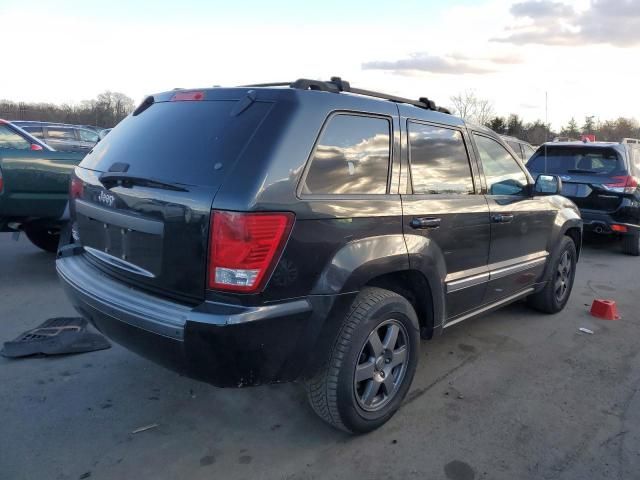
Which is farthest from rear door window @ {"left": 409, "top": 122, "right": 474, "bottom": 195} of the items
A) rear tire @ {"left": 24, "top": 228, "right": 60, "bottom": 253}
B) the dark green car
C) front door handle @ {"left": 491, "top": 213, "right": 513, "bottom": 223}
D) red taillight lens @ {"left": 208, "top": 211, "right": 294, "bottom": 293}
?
rear tire @ {"left": 24, "top": 228, "right": 60, "bottom": 253}

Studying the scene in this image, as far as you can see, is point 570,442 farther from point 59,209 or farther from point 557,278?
point 59,209

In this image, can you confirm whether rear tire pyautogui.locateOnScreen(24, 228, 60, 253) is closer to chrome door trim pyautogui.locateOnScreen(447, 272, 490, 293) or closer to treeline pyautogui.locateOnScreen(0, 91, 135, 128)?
chrome door trim pyautogui.locateOnScreen(447, 272, 490, 293)

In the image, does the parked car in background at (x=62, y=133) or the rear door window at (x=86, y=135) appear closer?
the parked car in background at (x=62, y=133)

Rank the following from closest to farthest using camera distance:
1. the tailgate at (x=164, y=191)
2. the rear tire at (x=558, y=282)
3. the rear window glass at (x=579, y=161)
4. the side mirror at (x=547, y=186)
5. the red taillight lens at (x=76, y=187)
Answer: the tailgate at (x=164, y=191)
the red taillight lens at (x=76, y=187)
the side mirror at (x=547, y=186)
the rear tire at (x=558, y=282)
the rear window glass at (x=579, y=161)

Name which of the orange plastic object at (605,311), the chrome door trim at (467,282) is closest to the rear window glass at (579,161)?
the orange plastic object at (605,311)

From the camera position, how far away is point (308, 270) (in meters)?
2.49

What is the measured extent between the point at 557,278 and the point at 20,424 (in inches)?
180

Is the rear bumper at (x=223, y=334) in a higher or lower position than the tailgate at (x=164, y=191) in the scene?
lower

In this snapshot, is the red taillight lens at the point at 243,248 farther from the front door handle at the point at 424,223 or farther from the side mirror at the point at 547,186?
the side mirror at the point at 547,186

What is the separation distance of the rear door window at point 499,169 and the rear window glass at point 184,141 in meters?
2.02

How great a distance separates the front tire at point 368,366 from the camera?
2754 millimetres

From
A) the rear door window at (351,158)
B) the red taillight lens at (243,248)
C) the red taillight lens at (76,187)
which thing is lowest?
the red taillight lens at (243,248)

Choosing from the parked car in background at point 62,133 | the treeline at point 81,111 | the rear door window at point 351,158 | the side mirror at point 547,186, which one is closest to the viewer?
the rear door window at point 351,158

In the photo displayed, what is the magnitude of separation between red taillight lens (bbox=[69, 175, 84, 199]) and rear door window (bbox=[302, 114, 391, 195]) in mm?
1536
